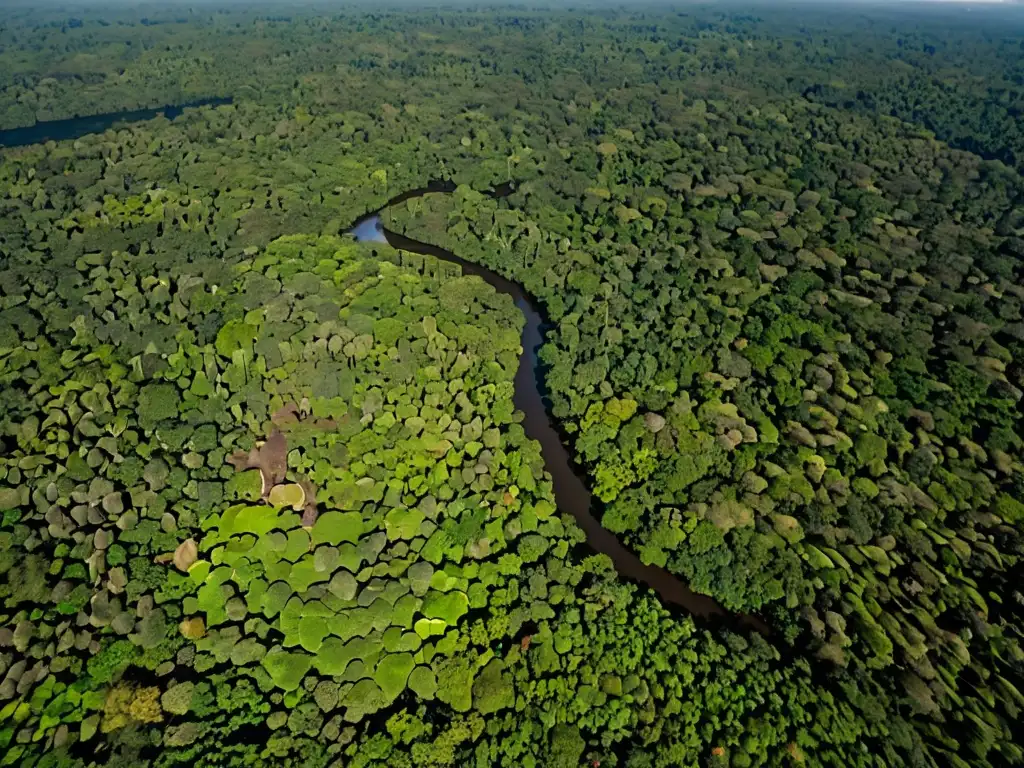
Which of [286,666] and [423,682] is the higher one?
[423,682]

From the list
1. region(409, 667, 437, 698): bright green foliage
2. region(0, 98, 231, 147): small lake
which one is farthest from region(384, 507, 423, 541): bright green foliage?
region(0, 98, 231, 147): small lake

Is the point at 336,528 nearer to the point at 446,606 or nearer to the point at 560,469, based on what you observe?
the point at 446,606

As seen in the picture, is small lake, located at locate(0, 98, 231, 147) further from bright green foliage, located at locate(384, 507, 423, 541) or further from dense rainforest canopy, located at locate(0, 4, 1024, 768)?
bright green foliage, located at locate(384, 507, 423, 541)

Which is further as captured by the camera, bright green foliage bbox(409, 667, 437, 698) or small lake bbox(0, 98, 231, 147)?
small lake bbox(0, 98, 231, 147)

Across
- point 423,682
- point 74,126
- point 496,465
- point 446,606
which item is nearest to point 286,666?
point 423,682

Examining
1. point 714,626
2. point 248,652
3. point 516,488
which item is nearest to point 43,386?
point 248,652

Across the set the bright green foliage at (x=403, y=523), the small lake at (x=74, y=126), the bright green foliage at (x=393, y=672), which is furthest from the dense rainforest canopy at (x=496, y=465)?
the small lake at (x=74, y=126)

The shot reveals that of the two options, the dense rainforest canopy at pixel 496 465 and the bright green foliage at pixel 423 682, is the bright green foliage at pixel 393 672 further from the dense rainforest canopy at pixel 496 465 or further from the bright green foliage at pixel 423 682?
the bright green foliage at pixel 423 682
